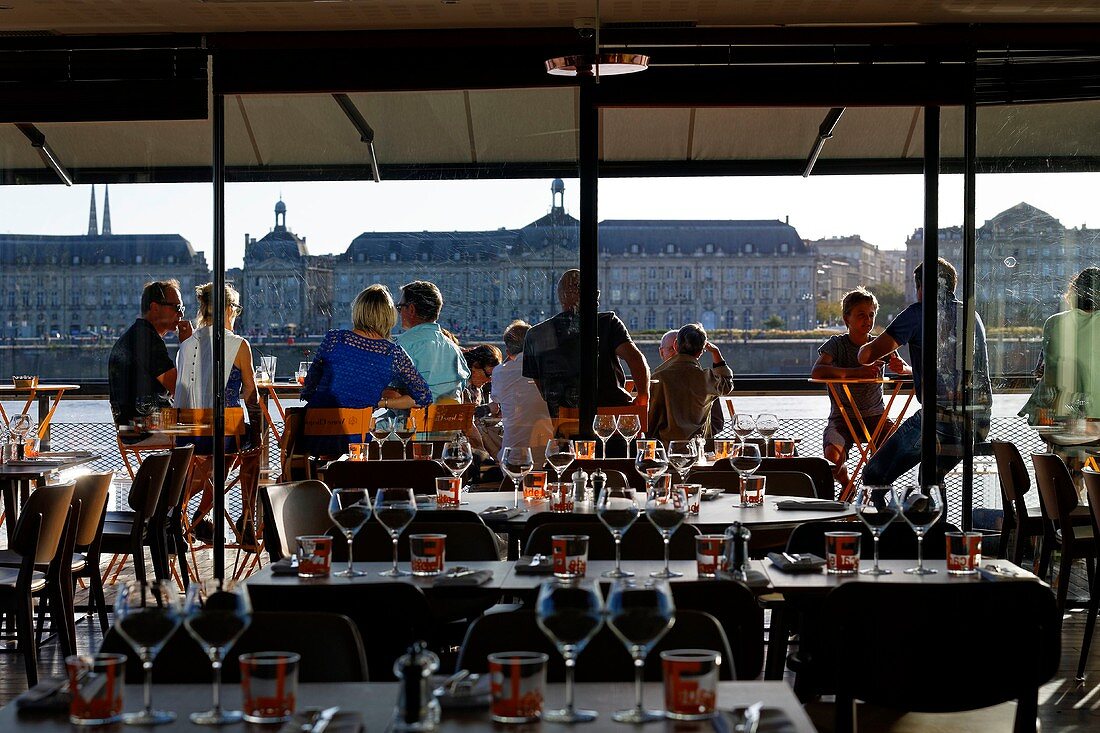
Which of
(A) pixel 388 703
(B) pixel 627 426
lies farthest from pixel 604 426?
(A) pixel 388 703

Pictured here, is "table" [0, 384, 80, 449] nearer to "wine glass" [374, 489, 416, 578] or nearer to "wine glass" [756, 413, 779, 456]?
"wine glass" [756, 413, 779, 456]

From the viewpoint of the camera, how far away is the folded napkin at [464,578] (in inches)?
134

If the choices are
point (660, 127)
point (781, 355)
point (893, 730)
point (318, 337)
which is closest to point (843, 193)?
point (781, 355)

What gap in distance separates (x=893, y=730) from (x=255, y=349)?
414 centimetres

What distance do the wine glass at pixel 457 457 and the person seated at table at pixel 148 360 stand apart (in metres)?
2.32

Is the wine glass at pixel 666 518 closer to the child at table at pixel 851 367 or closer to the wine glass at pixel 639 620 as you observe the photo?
the wine glass at pixel 639 620

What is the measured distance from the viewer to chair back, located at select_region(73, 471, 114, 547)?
517 cm

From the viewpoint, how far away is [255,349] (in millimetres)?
7070

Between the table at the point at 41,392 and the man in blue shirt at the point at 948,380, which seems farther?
the table at the point at 41,392

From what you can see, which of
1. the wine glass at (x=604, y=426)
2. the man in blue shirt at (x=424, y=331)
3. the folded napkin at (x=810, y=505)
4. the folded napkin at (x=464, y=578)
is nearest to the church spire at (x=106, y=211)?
the man in blue shirt at (x=424, y=331)

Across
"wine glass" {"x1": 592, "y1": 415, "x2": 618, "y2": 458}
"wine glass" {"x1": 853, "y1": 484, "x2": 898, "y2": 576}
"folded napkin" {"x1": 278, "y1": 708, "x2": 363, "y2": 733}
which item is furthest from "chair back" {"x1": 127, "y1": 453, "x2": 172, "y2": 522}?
"folded napkin" {"x1": 278, "y1": 708, "x2": 363, "y2": 733}

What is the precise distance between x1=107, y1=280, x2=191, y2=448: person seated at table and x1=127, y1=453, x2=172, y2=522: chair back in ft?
3.80

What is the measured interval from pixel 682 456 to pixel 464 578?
Answer: 5.90 ft

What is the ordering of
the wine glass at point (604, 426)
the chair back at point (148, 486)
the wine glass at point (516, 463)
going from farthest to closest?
the wine glass at point (604, 426), the chair back at point (148, 486), the wine glass at point (516, 463)
